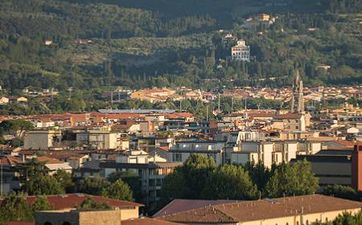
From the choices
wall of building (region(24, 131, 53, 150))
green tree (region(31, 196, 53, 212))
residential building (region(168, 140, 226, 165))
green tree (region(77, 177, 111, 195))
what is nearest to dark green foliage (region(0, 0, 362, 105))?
wall of building (region(24, 131, 53, 150))

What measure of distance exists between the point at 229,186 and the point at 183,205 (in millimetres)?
5365

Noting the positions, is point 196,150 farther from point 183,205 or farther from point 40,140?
point 183,205

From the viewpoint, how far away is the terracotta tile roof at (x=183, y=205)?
193 ft

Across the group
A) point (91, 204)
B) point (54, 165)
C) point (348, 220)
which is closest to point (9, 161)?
point (54, 165)

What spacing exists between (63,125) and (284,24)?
8133cm

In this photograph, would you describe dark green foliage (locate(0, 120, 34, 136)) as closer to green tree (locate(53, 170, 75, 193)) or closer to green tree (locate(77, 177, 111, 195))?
green tree (locate(53, 170, 75, 193))

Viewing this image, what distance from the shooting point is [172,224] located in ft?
162

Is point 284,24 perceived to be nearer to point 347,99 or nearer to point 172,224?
point 347,99

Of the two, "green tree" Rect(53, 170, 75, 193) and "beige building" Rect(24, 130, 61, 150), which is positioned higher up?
"beige building" Rect(24, 130, 61, 150)

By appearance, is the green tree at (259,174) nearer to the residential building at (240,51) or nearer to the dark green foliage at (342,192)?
the dark green foliage at (342,192)

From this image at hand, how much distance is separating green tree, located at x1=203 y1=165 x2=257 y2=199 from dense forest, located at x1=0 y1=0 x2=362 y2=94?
8670 cm

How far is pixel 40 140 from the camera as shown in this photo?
91.8 metres

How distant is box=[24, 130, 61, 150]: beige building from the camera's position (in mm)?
90750

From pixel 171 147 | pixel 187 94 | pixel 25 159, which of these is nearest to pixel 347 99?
pixel 187 94
